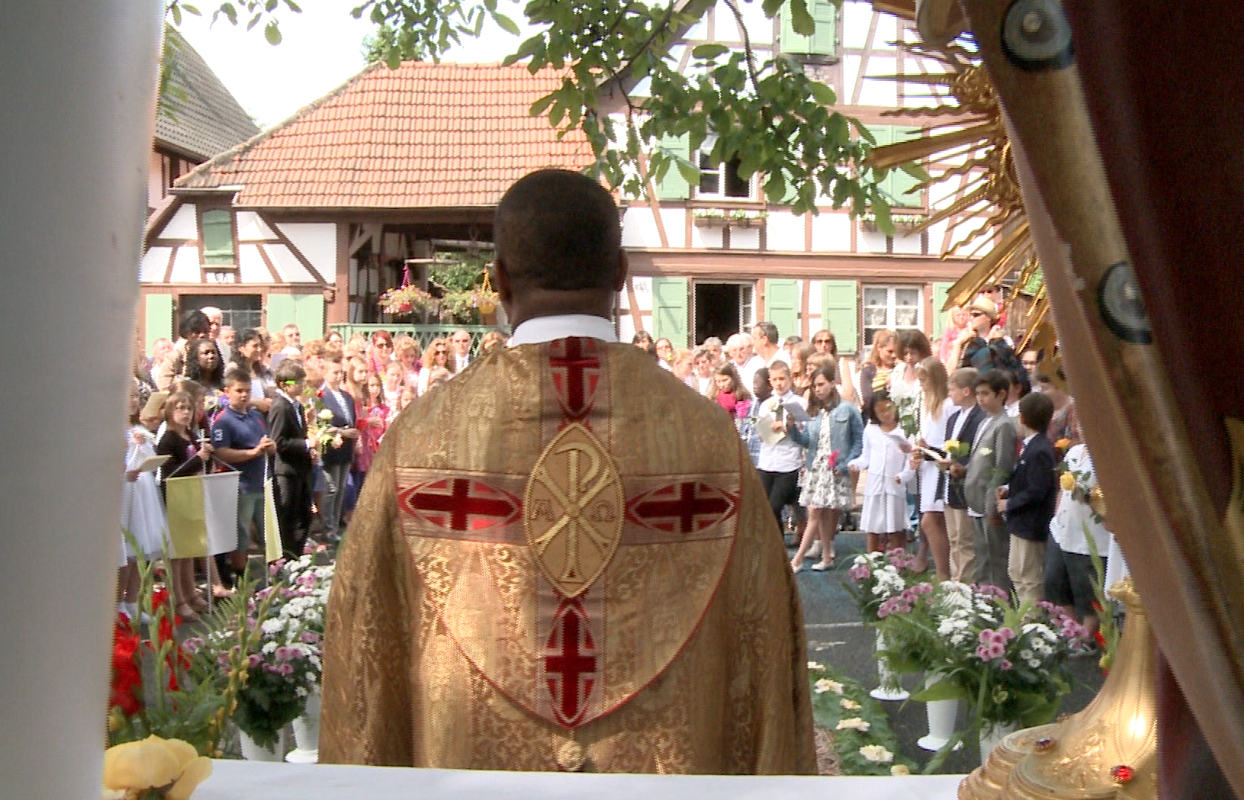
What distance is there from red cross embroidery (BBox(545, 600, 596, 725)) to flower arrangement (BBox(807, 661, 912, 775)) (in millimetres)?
1968

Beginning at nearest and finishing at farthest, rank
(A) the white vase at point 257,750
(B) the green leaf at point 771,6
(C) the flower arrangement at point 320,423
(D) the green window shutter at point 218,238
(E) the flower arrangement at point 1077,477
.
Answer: (B) the green leaf at point 771,6
(A) the white vase at point 257,750
(E) the flower arrangement at point 1077,477
(C) the flower arrangement at point 320,423
(D) the green window shutter at point 218,238

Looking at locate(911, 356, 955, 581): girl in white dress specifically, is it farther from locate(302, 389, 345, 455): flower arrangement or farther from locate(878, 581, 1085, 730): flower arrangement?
locate(302, 389, 345, 455): flower arrangement

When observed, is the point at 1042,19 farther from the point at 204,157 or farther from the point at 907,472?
the point at 204,157

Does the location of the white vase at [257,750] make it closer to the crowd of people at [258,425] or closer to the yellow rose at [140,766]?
the crowd of people at [258,425]

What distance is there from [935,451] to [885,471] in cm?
84

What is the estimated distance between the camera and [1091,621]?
6.00 meters

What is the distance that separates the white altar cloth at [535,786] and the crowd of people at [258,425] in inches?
195

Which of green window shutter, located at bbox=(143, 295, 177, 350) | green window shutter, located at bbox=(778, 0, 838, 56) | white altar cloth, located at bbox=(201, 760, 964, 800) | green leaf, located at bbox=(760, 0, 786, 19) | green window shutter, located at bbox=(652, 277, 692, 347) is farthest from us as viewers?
green window shutter, located at bbox=(143, 295, 177, 350)

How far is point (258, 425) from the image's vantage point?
333 inches

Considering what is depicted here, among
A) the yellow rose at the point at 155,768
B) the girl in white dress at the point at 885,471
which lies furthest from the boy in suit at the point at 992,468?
the yellow rose at the point at 155,768

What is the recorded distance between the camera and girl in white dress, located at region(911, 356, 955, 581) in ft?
24.8

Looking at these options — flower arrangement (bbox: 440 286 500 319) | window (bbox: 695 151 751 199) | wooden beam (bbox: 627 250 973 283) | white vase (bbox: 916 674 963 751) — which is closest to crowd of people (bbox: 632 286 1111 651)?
white vase (bbox: 916 674 963 751)

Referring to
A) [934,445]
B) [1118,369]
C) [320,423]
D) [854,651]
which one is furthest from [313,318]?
[1118,369]

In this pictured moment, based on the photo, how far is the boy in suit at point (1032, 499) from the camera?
6344 mm
